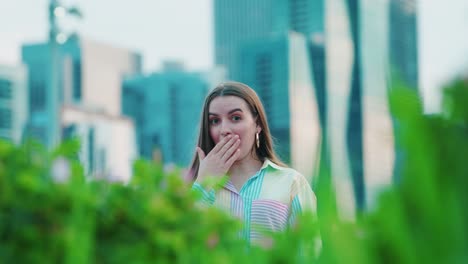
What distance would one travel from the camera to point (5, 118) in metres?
121

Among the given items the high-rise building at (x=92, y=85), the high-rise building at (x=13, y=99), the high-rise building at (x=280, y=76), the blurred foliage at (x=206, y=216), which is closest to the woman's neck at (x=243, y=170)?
the blurred foliage at (x=206, y=216)

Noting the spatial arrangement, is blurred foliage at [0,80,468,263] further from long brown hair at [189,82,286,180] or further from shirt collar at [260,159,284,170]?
long brown hair at [189,82,286,180]

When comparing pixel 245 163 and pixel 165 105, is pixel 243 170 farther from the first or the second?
pixel 165 105

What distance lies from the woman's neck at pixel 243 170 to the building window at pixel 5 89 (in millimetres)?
122323

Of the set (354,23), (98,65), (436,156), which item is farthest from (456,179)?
(98,65)

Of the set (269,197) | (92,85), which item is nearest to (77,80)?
(92,85)

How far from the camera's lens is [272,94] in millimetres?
114688

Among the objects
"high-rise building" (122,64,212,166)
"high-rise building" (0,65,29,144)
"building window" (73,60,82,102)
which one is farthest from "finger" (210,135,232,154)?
"building window" (73,60,82,102)

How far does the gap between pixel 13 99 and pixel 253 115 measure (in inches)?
4936

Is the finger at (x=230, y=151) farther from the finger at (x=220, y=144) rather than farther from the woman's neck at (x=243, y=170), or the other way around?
Answer: the woman's neck at (x=243, y=170)

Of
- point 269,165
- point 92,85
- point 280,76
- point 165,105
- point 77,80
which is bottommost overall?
point 269,165

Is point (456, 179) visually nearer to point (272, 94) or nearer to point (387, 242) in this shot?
point (387, 242)

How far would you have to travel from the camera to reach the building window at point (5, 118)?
393ft

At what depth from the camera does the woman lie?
11.4 feet
